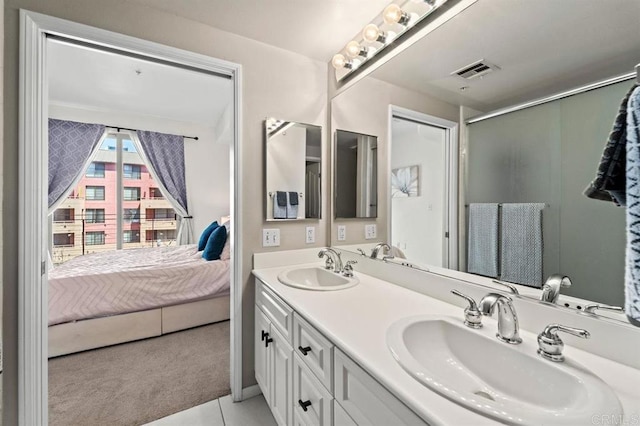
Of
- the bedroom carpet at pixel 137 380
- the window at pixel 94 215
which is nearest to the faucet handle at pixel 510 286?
the bedroom carpet at pixel 137 380

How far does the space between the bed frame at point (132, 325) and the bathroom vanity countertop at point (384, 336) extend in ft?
5.05

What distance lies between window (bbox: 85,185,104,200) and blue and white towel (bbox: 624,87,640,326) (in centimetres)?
520

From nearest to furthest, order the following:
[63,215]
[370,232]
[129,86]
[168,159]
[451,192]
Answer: [451,192], [370,232], [129,86], [63,215], [168,159]

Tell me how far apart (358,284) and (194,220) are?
3.93 meters

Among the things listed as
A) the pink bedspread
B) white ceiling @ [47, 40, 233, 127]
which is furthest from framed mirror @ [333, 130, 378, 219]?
the pink bedspread

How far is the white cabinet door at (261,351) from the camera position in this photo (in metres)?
1.50

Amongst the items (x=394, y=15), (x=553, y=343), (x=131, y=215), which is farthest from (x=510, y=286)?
(x=131, y=215)

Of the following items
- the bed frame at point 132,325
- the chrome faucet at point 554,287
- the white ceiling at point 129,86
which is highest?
the white ceiling at point 129,86

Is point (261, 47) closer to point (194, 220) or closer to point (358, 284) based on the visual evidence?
point (358, 284)

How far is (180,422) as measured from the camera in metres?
1.53

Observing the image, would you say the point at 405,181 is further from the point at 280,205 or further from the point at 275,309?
the point at 275,309

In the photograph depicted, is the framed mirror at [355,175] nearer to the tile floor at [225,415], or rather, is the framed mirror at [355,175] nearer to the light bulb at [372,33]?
the light bulb at [372,33]

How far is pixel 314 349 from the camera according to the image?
3.30 ft

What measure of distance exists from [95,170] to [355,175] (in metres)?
4.15
